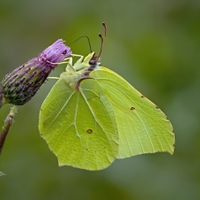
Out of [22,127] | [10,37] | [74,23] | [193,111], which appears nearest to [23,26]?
[10,37]

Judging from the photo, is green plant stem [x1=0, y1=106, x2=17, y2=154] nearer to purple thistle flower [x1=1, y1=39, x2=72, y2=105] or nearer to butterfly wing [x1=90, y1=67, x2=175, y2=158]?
purple thistle flower [x1=1, y1=39, x2=72, y2=105]

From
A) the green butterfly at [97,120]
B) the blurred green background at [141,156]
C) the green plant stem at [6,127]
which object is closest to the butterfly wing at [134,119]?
the green butterfly at [97,120]

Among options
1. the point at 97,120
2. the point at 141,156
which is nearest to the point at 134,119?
the point at 97,120

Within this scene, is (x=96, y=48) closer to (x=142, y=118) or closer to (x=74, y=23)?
(x=74, y=23)

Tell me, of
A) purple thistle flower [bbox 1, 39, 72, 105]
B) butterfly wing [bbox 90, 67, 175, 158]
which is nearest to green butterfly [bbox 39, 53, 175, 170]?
butterfly wing [bbox 90, 67, 175, 158]

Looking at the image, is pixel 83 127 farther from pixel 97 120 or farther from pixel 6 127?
pixel 6 127

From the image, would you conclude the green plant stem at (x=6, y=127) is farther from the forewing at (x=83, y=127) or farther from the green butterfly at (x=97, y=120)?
the forewing at (x=83, y=127)
